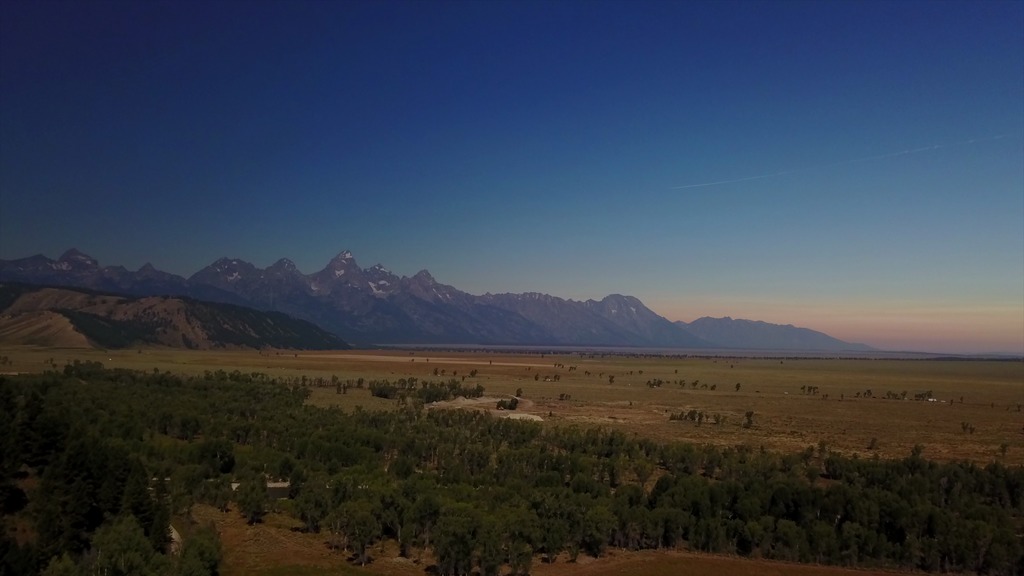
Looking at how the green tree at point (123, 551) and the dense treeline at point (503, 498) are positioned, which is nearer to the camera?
the green tree at point (123, 551)

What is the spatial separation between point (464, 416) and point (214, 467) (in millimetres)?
27397

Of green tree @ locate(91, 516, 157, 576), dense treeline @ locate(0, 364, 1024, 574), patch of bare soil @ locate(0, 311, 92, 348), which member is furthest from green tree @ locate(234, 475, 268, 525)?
patch of bare soil @ locate(0, 311, 92, 348)

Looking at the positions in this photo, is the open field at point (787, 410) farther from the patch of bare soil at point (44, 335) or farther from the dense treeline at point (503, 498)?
the patch of bare soil at point (44, 335)

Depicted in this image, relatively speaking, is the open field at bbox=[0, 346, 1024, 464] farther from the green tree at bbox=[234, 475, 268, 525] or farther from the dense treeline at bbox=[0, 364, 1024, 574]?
the green tree at bbox=[234, 475, 268, 525]

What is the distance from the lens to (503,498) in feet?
108

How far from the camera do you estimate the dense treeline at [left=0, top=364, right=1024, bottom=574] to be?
26797mm

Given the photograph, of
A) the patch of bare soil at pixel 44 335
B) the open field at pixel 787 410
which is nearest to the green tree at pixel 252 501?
the open field at pixel 787 410

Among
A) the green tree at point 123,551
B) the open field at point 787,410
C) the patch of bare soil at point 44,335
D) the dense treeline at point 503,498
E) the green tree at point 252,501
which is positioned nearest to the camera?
the green tree at point 123,551

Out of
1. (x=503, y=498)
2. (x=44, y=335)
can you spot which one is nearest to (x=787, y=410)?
(x=503, y=498)

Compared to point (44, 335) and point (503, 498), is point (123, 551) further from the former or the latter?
point (44, 335)

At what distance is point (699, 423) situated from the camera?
67.5 m

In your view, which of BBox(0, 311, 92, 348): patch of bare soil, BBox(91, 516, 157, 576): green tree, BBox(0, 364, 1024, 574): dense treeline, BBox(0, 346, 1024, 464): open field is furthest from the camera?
BBox(0, 311, 92, 348): patch of bare soil

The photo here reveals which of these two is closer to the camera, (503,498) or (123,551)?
(123,551)

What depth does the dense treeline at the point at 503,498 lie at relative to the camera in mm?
26797
